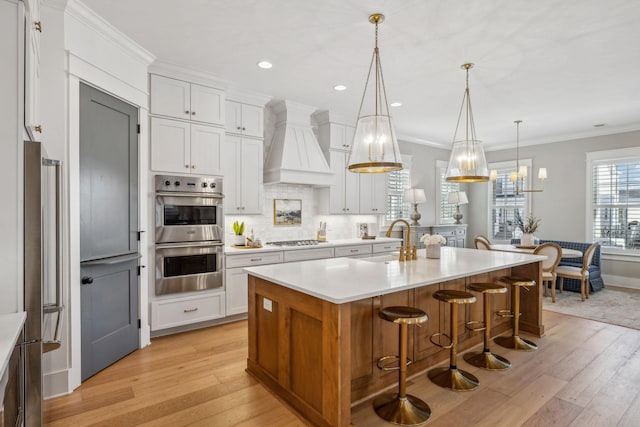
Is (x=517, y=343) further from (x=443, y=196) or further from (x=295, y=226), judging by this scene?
(x=443, y=196)

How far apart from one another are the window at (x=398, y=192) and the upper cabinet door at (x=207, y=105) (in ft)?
11.6

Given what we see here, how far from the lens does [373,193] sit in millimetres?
5980

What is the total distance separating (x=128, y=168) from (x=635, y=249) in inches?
312

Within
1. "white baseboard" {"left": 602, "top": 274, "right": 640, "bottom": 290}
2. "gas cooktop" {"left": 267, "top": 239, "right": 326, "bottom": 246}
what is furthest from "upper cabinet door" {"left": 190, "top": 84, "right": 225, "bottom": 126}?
"white baseboard" {"left": 602, "top": 274, "right": 640, "bottom": 290}

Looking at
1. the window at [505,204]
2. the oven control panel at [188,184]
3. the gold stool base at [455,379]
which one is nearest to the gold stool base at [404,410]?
the gold stool base at [455,379]

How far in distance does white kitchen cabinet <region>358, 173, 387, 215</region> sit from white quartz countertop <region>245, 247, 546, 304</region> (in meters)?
2.40

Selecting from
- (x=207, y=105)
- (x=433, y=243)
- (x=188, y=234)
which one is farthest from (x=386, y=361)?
(x=207, y=105)

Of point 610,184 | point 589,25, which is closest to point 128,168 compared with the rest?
point 589,25

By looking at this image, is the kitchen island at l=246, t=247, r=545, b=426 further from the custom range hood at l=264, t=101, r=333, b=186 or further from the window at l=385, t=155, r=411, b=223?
the window at l=385, t=155, r=411, b=223

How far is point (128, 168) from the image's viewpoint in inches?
128

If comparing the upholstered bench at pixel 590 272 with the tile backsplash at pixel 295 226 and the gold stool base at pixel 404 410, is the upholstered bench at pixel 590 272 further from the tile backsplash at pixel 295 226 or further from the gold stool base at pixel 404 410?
the gold stool base at pixel 404 410

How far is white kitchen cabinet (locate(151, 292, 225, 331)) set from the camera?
3.68 m

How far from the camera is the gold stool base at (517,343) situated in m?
→ 3.40

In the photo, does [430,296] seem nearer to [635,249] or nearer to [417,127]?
[417,127]
